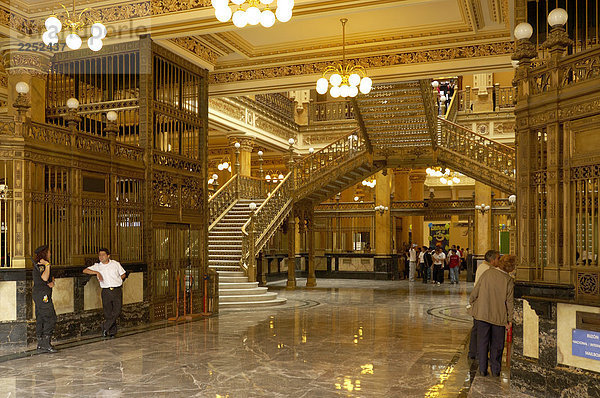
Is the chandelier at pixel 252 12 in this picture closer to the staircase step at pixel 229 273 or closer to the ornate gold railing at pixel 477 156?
the staircase step at pixel 229 273

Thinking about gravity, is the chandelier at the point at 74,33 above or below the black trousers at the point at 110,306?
above

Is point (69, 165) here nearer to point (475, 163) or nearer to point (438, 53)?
point (438, 53)

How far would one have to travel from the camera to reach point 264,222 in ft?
55.5

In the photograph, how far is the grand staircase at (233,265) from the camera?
14.0 metres

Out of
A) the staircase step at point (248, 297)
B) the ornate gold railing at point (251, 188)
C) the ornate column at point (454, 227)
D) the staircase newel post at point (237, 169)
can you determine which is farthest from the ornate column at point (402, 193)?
the staircase step at point (248, 297)

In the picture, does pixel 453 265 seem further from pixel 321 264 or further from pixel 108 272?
pixel 108 272

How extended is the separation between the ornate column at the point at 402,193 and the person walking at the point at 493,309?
18.1 meters

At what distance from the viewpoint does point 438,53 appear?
12188 millimetres

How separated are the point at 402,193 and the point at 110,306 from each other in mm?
17205

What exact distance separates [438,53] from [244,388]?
27.8ft

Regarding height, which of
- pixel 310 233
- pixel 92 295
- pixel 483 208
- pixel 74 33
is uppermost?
pixel 74 33

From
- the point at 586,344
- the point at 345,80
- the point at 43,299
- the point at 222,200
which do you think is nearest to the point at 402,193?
the point at 222,200

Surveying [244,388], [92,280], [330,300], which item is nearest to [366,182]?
[330,300]

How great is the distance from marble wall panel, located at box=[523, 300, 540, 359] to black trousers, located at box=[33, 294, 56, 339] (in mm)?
6232
